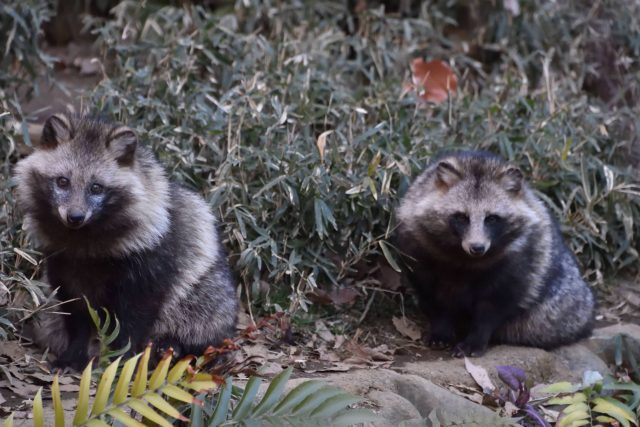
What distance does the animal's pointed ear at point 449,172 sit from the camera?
649cm

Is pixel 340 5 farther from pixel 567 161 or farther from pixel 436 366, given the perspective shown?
pixel 436 366

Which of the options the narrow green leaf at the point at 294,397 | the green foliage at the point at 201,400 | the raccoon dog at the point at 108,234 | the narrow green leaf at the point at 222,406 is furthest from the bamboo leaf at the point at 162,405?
the raccoon dog at the point at 108,234

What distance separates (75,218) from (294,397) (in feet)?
4.89

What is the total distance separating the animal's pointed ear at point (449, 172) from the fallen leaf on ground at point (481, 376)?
1233mm

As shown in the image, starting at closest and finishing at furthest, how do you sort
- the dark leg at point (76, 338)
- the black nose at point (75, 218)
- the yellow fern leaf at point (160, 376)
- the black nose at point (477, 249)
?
the yellow fern leaf at point (160, 376) < the black nose at point (75, 218) < the dark leg at point (76, 338) < the black nose at point (477, 249)

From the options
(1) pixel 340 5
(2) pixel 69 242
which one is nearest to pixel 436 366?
(2) pixel 69 242

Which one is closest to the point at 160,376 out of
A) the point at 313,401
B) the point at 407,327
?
the point at 313,401

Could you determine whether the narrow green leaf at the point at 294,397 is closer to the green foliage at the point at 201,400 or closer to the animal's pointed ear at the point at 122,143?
the green foliage at the point at 201,400

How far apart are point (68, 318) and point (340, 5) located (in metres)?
4.92

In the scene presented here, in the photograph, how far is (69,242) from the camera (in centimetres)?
516

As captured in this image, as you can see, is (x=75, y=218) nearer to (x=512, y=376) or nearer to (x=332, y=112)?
(x=512, y=376)

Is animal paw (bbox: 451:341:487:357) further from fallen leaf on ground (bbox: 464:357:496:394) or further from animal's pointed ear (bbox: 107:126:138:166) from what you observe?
animal's pointed ear (bbox: 107:126:138:166)

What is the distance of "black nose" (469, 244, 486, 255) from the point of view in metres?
6.10

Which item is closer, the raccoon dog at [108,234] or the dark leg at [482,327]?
the raccoon dog at [108,234]
